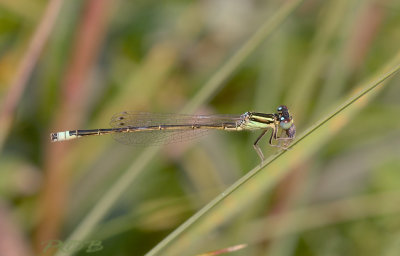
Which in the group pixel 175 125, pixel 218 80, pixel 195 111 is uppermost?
pixel 195 111

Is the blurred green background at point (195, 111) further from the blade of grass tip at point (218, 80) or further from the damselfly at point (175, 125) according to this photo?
the blade of grass tip at point (218, 80)

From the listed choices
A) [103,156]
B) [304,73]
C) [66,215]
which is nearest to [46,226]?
[66,215]

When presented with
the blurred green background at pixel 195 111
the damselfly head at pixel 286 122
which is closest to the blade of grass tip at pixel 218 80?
the blurred green background at pixel 195 111

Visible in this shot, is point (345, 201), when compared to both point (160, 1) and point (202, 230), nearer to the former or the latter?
point (202, 230)

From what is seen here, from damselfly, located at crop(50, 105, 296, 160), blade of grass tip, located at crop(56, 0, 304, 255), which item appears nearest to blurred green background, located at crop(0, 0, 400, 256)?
damselfly, located at crop(50, 105, 296, 160)

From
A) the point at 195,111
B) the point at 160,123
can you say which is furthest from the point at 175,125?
the point at 195,111

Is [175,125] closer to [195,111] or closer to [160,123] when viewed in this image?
[160,123]

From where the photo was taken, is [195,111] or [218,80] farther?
[195,111]

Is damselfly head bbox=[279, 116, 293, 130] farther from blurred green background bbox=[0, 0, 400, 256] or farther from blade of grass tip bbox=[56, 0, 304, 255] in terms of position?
blade of grass tip bbox=[56, 0, 304, 255]
